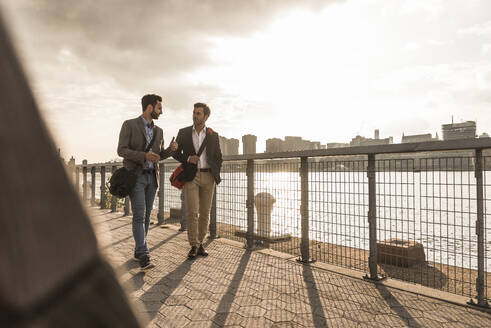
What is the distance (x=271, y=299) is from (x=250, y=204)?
2419mm

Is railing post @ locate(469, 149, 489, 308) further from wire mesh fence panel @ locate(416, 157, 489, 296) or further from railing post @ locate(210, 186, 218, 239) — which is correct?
railing post @ locate(210, 186, 218, 239)

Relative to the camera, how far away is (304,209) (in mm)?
4672

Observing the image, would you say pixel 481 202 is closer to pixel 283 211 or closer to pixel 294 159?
pixel 294 159

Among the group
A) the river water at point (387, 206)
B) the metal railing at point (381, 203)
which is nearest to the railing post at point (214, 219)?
the metal railing at point (381, 203)

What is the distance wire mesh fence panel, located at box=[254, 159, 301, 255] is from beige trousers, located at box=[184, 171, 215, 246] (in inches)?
38.0

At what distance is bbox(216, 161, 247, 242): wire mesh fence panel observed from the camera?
5902 millimetres

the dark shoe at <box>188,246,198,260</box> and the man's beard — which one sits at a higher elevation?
the man's beard

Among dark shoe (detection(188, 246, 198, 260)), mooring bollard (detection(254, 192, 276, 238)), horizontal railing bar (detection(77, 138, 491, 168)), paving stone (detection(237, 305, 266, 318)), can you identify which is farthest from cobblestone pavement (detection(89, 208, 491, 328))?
horizontal railing bar (detection(77, 138, 491, 168))

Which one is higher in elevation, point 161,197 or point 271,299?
point 161,197

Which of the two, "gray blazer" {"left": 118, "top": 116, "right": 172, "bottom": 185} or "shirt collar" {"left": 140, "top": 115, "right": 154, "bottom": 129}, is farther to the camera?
"shirt collar" {"left": 140, "top": 115, "right": 154, "bottom": 129}

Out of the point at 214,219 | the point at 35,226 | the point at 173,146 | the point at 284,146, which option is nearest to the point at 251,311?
the point at 173,146

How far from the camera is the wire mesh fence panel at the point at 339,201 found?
4.05 meters

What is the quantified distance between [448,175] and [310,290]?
6.07 feet

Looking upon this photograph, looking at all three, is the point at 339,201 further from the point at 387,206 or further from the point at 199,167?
the point at 199,167
